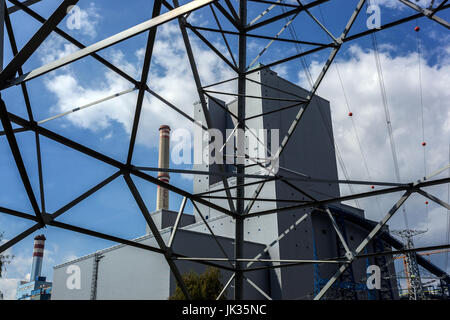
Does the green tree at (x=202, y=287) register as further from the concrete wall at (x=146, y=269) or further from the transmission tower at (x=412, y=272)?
the transmission tower at (x=412, y=272)

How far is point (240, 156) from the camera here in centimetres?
1236

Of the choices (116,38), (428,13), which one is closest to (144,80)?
(116,38)

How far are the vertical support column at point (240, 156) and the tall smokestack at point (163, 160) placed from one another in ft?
122

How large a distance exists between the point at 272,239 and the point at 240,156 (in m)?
24.7

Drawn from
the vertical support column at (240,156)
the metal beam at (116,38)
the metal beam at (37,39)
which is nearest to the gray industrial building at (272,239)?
the vertical support column at (240,156)

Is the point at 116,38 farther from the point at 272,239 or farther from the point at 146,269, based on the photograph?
the point at 272,239

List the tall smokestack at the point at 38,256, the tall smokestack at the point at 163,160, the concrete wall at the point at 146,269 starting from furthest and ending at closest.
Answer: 1. the tall smokestack at the point at 38,256
2. the tall smokestack at the point at 163,160
3. the concrete wall at the point at 146,269

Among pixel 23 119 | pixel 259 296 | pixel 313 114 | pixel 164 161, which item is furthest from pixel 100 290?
pixel 23 119

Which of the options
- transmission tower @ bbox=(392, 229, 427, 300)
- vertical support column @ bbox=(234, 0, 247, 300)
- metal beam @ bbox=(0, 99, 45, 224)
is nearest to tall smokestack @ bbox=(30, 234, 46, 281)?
transmission tower @ bbox=(392, 229, 427, 300)

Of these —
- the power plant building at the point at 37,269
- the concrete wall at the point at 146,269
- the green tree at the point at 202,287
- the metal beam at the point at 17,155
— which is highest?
the power plant building at the point at 37,269

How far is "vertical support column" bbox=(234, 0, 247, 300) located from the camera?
12.1 meters

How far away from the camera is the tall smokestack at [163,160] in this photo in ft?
171

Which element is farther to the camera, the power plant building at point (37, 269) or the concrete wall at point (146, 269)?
the power plant building at point (37, 269)
